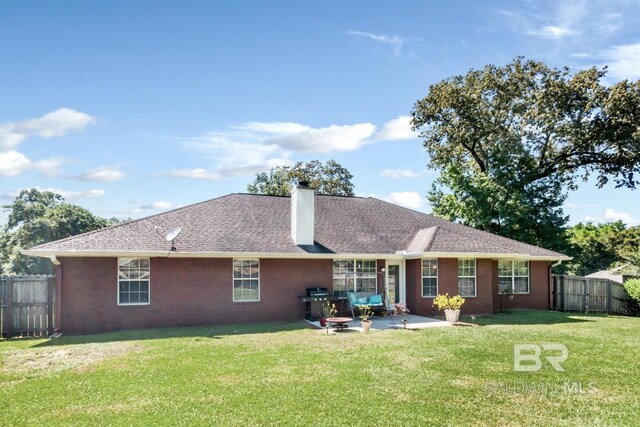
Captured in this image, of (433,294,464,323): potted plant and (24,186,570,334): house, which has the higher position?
(24,186,570,334): house

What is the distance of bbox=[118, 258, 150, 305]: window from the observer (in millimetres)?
14617

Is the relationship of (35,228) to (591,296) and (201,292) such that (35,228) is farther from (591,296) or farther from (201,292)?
(591,296)

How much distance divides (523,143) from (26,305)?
2686 cm

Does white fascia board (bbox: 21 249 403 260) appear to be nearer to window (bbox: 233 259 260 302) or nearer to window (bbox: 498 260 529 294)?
window (bbox: 233 259 260 302)

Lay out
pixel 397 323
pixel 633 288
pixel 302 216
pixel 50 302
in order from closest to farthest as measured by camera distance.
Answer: pixel 50 302
pixel 397 323
pixel 302 216
pixel 633 288

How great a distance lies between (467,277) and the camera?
1772cm

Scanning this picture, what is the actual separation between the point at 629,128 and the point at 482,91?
322 inches

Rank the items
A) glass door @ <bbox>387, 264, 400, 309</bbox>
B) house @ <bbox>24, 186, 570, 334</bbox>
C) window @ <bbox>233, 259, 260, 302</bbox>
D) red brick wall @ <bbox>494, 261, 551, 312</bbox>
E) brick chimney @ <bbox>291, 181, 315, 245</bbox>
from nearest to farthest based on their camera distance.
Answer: house @ <bbox>24, 186, 570, 334</bbox>
window @ <bbox>233, 259, 260, 302</bbox>
brick chimney @ <bbox>291, 181, 315, 245</bbox>
glass door @ <bbox>387, 264, 400, 309</bbox>
red brick wall @ <bbox>494, 261, 551, 312</bbox>

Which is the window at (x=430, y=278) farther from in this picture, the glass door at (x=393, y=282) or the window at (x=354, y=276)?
the window at (x=354, y=276)

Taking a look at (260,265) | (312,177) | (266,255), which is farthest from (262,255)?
(312,177)

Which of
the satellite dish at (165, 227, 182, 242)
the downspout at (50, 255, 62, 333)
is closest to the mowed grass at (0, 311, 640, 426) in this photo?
the downspout at (50, 255, 62, 333)

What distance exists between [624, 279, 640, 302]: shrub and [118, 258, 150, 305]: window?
20.6 metres

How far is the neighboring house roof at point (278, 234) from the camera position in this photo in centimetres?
1473

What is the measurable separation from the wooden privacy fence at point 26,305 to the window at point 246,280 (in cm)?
548
